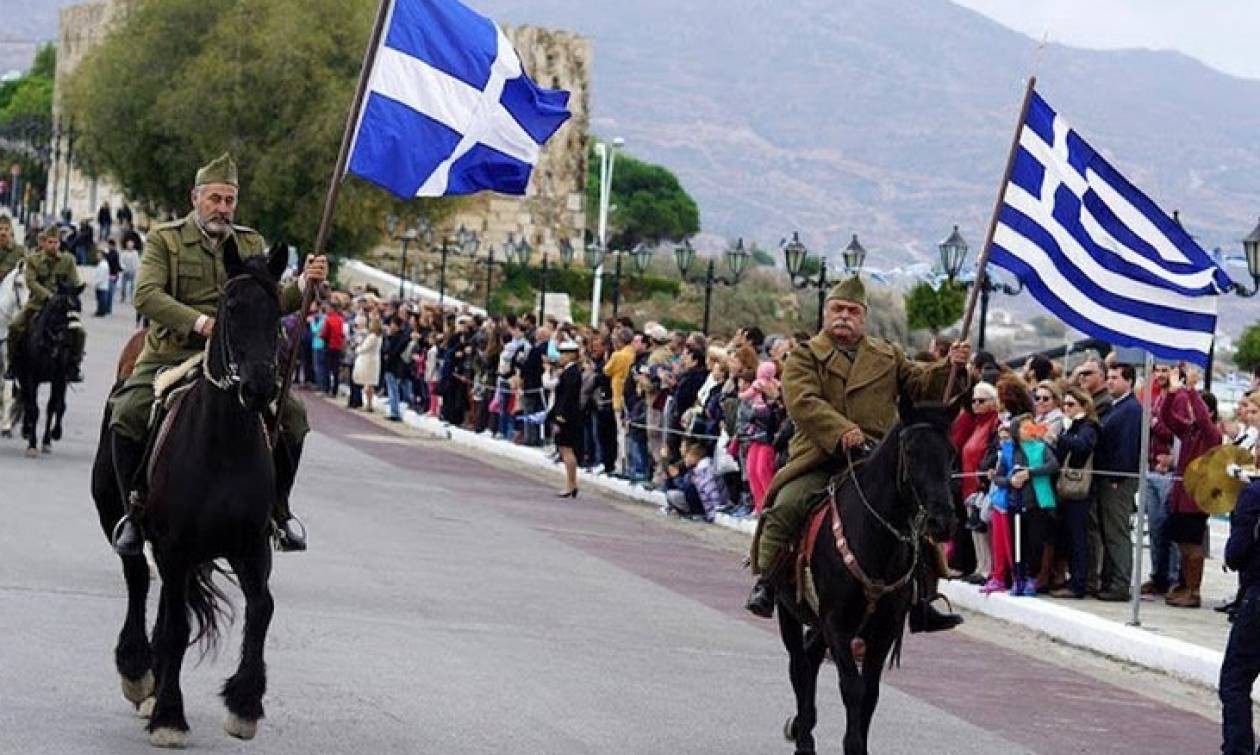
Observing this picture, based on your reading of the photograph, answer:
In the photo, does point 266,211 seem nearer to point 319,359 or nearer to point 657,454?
point 319,359

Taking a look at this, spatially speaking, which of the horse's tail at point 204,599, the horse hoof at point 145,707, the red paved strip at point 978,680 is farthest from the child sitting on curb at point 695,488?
the horse hoof at point 145,707

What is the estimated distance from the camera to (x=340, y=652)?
585 inches

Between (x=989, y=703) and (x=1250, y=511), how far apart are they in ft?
10.9

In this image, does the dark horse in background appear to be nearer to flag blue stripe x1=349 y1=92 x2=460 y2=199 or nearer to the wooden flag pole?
the wooden flag pole

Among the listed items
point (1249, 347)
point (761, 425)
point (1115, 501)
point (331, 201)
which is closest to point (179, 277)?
point (331, 201)

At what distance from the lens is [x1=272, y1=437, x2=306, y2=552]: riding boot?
511 inches

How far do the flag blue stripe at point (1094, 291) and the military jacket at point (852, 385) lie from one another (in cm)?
253

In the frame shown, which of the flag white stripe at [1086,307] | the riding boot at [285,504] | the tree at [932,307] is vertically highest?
the tree at [932,307]

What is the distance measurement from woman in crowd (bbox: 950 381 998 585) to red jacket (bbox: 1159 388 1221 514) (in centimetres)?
143

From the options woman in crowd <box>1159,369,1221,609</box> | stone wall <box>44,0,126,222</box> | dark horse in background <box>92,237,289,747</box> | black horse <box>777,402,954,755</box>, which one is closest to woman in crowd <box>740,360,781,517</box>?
woman in crowd <box>1159,369,1221,609</box>

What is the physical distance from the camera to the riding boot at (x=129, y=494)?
1253cm

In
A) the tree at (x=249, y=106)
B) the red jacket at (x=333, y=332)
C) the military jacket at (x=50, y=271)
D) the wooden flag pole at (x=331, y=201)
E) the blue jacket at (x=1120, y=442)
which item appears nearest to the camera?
the wooden flag pole at (x=331, y=201)

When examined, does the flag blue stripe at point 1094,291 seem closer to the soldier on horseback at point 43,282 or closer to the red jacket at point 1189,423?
the red jacket at point 1189,423

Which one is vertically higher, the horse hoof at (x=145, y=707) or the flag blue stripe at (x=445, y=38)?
the flag blue stripe at (x=445, y=38)
